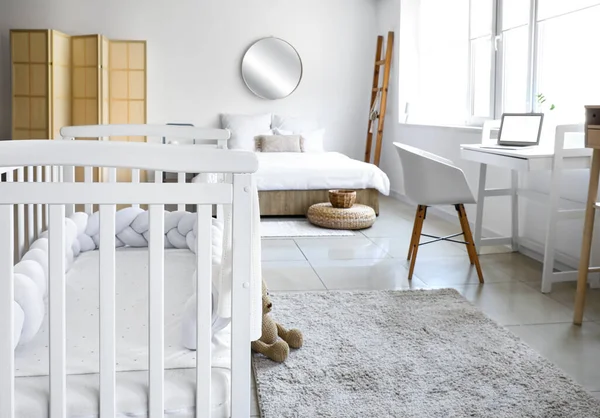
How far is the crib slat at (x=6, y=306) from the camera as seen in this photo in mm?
1121

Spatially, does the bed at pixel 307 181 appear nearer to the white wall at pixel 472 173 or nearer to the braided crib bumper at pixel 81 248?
the white wall at pixel 472 173

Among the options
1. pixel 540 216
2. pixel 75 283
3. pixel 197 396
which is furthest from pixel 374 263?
pixel 197 396

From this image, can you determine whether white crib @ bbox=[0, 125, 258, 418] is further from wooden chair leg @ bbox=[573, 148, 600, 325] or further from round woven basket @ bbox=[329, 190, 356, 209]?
round woven basket @ bbox=[329, 190, 356, 209]

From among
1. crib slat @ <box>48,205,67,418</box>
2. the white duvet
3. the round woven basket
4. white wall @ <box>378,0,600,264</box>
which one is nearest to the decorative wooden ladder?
white wall @ <box>378,0,600,264</box>

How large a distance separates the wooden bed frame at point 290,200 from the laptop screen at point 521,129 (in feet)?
6.17

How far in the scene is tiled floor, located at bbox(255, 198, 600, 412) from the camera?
2670mm

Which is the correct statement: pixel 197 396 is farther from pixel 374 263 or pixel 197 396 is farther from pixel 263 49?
pixel 263 49

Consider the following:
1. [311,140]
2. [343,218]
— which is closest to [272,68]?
[311,140]

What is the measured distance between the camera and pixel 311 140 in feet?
23.7

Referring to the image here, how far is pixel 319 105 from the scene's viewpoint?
7734 millimetres

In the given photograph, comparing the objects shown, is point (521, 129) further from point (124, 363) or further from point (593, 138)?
point (124, 363)

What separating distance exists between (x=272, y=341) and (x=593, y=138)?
1.62 meters

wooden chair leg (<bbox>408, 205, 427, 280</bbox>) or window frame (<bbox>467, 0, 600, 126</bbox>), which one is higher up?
window frame (<bbox>467, 0, 600, 126</bbox>)

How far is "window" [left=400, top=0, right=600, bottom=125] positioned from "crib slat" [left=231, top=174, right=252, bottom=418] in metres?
3.26
